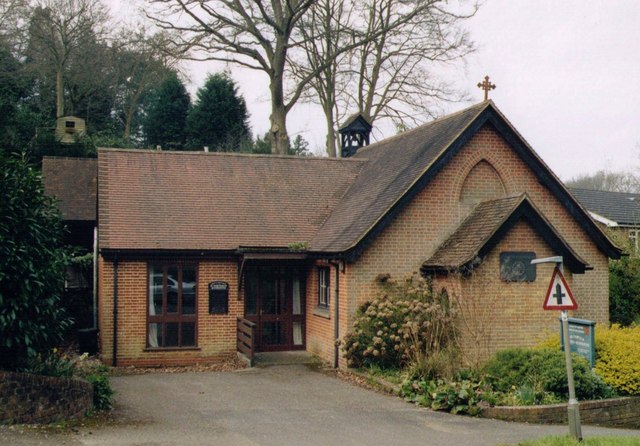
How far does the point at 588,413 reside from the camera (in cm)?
1367

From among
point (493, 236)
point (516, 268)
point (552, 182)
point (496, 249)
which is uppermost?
point (552, 182)

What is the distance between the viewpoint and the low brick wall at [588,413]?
13.3m

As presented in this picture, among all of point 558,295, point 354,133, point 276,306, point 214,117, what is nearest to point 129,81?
point 214,117

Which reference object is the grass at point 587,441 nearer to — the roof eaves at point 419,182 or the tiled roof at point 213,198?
the roof eaves at point 419,182

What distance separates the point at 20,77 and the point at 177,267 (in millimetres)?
28653

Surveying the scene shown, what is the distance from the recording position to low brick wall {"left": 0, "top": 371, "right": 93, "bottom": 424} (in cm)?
1062

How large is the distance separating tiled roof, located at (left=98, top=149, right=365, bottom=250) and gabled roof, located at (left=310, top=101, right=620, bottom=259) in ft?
4.11

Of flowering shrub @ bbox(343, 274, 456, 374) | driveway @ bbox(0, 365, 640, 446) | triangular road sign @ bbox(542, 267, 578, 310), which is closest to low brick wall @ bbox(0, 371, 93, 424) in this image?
driveway @ bbox(0, 365, 640, 446)

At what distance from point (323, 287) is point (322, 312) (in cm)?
74

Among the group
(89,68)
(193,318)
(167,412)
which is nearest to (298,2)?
(193,318)

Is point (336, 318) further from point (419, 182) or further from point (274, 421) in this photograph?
point (274, 421)

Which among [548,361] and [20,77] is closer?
[548,361]

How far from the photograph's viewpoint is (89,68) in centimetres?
4512

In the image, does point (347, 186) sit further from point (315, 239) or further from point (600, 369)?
point (600, 369)
